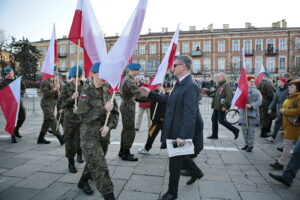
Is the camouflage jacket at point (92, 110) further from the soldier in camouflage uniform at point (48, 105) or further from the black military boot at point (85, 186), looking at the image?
the soldier in camouflage uniform at point (48, 105)

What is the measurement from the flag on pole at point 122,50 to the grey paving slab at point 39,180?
2.02 m

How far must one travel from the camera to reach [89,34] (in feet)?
13.1

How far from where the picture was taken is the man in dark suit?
9.46 ft

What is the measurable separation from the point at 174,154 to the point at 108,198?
3.36 feet

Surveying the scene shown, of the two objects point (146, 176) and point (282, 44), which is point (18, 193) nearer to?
point (146, 176)

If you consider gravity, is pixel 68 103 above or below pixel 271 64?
below

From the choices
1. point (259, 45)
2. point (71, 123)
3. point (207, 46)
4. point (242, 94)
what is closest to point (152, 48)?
point (207, 46)

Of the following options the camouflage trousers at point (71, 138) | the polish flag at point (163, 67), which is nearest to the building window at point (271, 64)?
the polish flag at point (163, 67)

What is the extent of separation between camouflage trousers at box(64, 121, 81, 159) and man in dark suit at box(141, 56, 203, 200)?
1.90 metres

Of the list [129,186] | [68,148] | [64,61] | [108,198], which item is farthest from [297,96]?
[64,61]

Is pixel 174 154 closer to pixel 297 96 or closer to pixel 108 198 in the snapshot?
pixel 108 198

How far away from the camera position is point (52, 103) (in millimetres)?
6066

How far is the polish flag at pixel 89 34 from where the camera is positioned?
12.8 feet

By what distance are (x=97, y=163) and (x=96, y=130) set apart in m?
0.45
